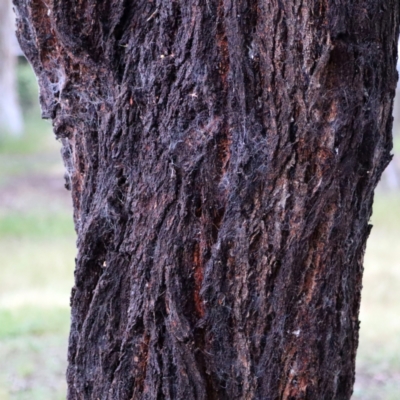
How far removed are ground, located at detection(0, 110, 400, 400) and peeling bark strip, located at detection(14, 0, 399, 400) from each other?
2.98m

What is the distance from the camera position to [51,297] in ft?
22.8

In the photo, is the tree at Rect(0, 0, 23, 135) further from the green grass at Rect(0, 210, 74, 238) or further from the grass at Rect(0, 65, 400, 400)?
the green grass at Rect(0, 210, 74, 238)

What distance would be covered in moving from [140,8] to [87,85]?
0.25 m

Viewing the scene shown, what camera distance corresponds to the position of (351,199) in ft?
5.53

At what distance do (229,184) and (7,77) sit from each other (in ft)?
59.4

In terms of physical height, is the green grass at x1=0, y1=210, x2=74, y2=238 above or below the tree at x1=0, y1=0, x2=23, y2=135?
below

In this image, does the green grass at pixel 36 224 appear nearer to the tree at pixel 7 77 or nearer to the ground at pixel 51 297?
the ground at pixel 51 297

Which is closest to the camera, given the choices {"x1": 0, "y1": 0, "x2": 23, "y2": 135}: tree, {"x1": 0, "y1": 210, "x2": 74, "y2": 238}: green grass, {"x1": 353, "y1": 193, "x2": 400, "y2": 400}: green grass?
{"x1": 353, "y1": 193, "x2": 400, "y2": 400}: green grass

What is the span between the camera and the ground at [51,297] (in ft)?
16.0

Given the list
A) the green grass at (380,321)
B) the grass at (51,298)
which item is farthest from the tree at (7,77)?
the green grass at (380,321)

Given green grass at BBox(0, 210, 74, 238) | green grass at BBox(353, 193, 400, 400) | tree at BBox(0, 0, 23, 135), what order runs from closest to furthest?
green grass at BBox(353, 193, 400, 400) < green grass at BBox(0, 210, 74, 238) < tree at BBox(0, 0, 23, 135)

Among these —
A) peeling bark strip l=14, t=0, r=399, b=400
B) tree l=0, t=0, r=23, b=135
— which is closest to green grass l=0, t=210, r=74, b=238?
tree l=0, t=0, r=23, b=135

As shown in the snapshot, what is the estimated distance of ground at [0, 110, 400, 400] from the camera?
4.86 metres

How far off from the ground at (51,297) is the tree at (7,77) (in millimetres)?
5689
